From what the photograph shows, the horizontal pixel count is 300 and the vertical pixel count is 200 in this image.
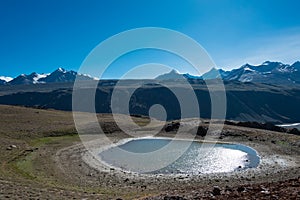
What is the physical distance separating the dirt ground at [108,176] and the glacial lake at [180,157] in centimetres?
298

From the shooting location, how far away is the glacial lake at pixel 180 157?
162 ft

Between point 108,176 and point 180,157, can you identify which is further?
point 180,157

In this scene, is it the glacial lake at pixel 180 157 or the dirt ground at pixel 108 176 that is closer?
the dirt ground at pixel 108 176

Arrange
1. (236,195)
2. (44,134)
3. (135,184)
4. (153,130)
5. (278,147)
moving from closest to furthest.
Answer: (236,195) → (135,184) → (278,147) → (44,134) → (153,130)

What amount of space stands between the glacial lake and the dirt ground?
2.98 meters

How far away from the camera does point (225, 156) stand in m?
60.5

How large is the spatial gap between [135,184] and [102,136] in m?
46.7

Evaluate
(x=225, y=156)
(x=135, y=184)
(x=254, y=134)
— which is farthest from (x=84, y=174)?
(x=254, y=134)

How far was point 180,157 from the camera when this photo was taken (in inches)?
2327

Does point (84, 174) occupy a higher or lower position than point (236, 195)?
lower

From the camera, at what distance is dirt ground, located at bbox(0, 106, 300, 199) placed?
21539 mm

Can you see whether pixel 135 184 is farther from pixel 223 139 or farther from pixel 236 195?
pixel 223 139

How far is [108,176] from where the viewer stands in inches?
1715

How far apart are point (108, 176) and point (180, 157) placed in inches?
742
